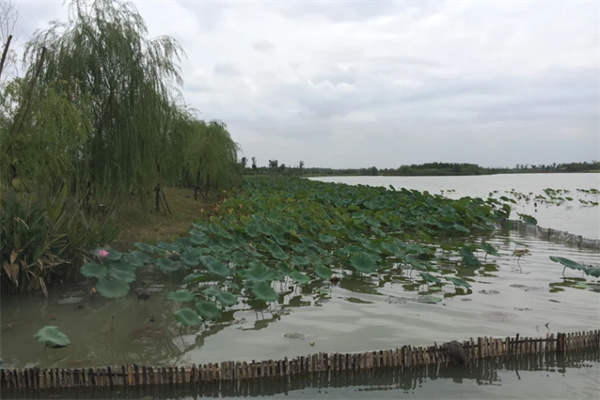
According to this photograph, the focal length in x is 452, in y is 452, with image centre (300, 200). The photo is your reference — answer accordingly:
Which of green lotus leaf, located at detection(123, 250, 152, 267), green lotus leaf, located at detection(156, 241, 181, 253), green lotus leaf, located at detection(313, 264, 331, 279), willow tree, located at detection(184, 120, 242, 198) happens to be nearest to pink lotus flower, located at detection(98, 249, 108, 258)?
green lotus leaf, located at detection(123, 250, 152, 267)

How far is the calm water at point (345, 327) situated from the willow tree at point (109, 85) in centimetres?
323

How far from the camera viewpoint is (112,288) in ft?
12.6

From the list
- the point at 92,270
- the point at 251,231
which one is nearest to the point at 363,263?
the point at 251,231

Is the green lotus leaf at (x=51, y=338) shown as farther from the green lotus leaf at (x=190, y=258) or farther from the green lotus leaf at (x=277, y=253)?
the green lotus leaf at (x=277, y=253)

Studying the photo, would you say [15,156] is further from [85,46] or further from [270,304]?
[270,304]


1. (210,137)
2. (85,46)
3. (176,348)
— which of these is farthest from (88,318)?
(210,137)

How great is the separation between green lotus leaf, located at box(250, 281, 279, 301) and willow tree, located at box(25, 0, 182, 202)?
15.6 feet

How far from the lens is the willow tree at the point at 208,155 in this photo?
48.9 ft

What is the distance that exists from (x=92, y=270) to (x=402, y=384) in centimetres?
281

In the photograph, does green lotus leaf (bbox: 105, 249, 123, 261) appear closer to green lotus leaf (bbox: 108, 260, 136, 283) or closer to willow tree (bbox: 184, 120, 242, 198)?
green lotus leaf (bbox: 108, 260, 136, 283)

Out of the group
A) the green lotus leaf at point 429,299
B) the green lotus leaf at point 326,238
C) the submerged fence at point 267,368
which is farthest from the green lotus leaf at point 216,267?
the green lotus leaf at point 326,238

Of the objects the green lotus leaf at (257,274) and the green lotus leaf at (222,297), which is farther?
the green lotus leaf at (257,274)

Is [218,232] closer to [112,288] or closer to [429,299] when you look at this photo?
[112,288]

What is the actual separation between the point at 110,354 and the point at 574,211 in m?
16.8
